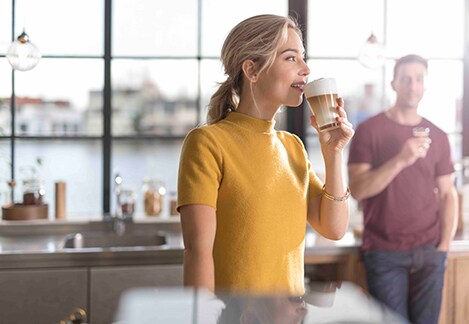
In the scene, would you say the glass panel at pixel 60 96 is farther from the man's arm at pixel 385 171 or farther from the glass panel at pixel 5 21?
the man's arm at pixel 385 171

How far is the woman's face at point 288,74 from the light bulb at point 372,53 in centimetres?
216

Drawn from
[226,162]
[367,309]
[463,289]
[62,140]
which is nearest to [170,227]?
[62,140]

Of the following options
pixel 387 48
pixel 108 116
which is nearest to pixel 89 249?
pixel 108 116

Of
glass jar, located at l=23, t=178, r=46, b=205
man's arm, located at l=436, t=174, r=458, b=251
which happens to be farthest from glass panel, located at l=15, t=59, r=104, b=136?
man's arm, located at l=436, t=174, r=458, b=251

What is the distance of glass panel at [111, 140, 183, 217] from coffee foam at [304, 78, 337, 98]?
97.8 inches

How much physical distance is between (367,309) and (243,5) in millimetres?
3540

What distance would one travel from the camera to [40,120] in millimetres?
4262

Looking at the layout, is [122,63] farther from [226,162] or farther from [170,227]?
[226,162]

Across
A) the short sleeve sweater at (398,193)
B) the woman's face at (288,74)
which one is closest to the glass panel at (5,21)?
the short sleeve sweater at (398,193)

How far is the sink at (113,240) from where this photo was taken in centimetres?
388

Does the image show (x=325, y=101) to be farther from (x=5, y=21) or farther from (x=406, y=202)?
(x=5, y=21)

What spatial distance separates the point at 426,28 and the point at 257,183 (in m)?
3.09

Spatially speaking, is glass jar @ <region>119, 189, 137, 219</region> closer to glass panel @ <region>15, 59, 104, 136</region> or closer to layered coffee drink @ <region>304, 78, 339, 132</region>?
glass panel @ <region>15, 59, 104, 136</region>

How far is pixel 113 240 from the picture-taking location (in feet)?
12.9
